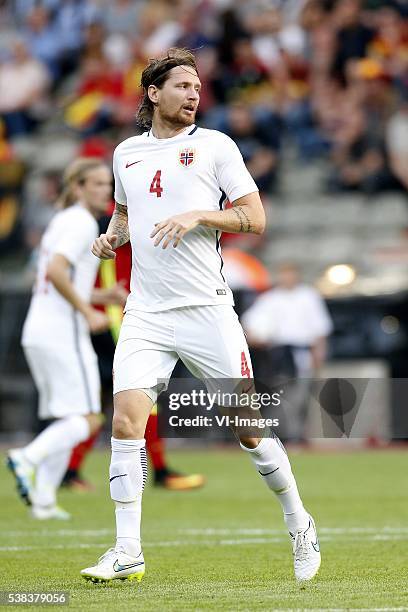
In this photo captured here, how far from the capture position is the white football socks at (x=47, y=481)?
365 inches

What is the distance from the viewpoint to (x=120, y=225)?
6.46 meters

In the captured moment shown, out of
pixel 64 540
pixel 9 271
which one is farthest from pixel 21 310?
pixel 64 540

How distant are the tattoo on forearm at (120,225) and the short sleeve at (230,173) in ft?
2.01

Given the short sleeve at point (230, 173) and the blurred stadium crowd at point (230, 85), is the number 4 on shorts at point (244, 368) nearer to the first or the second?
the short sleeve at point (230, 173)

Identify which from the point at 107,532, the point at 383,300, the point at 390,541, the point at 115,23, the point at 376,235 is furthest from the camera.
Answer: the point at 115,23

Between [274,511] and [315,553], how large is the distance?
3.42m

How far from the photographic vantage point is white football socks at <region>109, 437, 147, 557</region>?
604 cm

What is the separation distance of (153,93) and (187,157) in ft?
1.36

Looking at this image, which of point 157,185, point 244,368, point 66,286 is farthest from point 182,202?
point 66,286

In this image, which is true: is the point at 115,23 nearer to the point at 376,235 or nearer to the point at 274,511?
the point at 376,235

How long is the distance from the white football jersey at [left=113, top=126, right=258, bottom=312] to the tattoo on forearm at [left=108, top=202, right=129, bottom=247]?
0.24 metres

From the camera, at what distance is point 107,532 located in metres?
8.38

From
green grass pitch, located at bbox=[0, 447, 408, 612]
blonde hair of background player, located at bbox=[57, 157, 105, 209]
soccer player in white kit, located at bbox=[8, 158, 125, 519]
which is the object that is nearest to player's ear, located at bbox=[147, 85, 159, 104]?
green grass pitch, located at bbox=[0, 447, 408, 612]

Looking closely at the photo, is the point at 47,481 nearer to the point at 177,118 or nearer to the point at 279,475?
the point at 279,475
